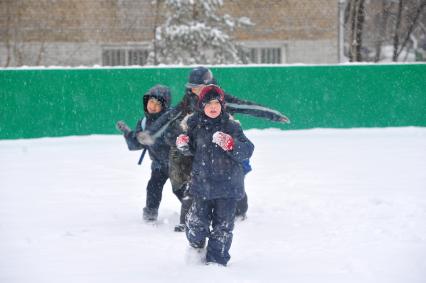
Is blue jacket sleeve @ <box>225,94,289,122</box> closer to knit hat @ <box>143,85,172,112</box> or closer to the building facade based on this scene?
knit hat @ <box>143,85,172,112</box>

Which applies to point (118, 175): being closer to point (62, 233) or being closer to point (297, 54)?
point (62, 233)

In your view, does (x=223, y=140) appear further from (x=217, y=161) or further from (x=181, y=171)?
(x=181, y=171)

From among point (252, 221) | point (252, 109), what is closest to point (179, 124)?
point (252, 109)

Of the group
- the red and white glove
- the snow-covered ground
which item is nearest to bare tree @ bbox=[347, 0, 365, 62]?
the snow-covered ground

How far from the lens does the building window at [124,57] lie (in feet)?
65.9

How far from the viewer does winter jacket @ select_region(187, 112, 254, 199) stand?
4.94m

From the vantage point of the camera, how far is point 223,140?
482 centimetres

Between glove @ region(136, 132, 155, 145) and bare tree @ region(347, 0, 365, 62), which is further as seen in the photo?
bare tree @ region(347, 0, 365, 62)

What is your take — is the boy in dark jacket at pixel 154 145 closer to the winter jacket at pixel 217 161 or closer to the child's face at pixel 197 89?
the child's face at pixel 197 89

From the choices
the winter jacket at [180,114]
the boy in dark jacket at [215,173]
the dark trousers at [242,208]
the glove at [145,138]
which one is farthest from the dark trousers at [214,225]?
the dark trousers at [242,208]

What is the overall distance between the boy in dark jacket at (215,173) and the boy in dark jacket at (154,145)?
4.37 feet

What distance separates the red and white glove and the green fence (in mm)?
8791

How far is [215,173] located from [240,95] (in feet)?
29.3

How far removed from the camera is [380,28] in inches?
918
